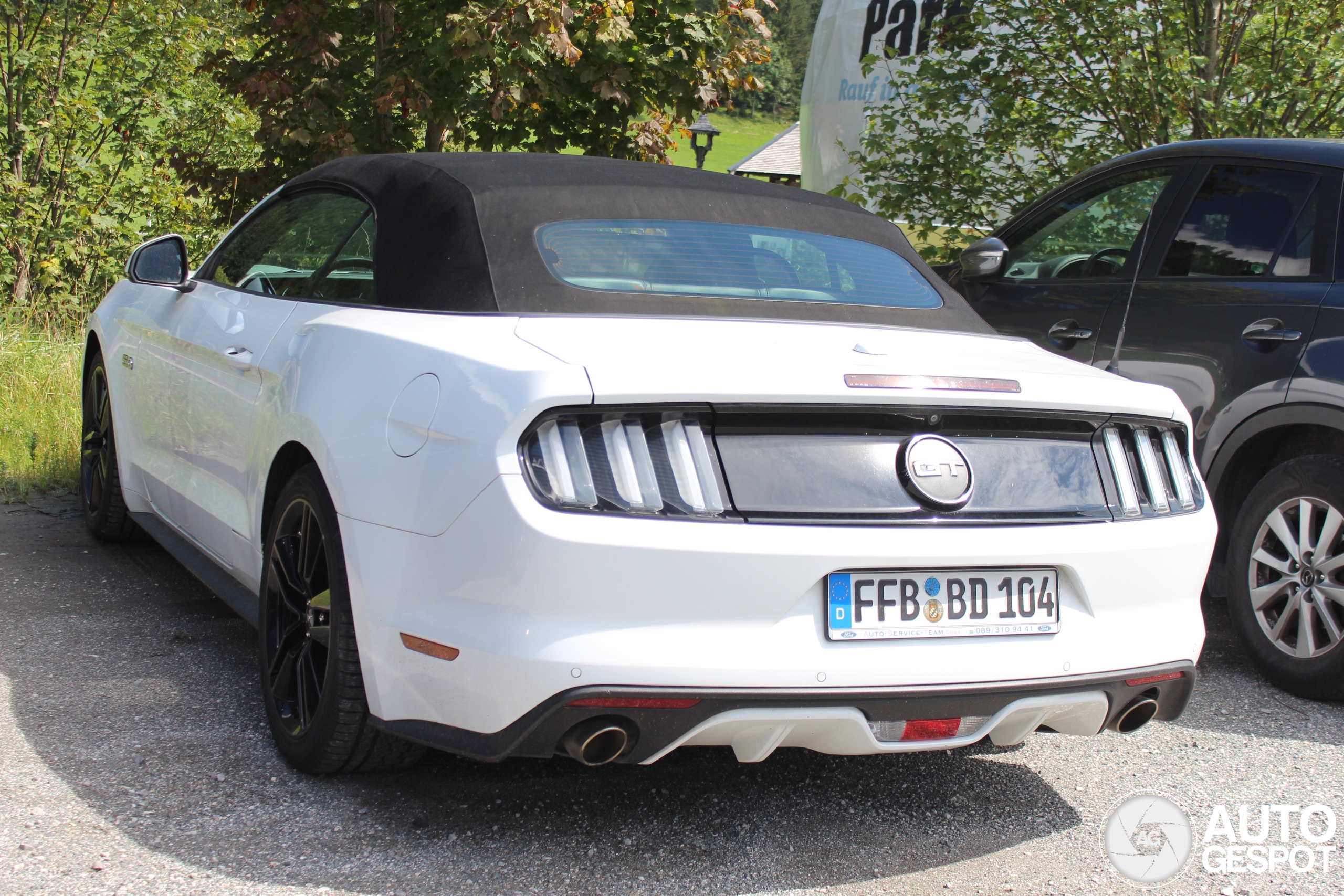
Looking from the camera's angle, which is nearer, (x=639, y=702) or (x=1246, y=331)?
(x=639, y=702)

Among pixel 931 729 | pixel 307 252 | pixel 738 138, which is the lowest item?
pixel 738 138

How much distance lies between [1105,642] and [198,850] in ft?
6.35

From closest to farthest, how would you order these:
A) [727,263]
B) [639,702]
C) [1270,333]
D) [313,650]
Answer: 1. [639,702]
2. [313,650]
3. [727,263]
4. [1270,333]

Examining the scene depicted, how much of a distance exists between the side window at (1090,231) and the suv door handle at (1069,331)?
237 millimetres

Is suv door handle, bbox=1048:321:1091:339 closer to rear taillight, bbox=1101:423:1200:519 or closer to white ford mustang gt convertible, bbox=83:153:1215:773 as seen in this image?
white ford mustang gt convertible, bbox=83:153:1215:773

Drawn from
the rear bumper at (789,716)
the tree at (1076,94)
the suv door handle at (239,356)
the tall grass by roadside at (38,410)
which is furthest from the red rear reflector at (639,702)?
the tree at (1076,94)

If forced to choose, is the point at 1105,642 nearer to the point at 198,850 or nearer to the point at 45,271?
the point at 198,850

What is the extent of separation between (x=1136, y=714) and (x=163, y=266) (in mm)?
3410

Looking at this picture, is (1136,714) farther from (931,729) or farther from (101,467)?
(101,467)

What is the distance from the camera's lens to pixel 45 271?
33.9 ft

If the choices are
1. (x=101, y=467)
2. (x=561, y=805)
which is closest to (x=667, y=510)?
(x=561, y=805)

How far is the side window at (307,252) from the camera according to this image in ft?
11.4

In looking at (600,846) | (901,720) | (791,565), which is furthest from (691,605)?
(600,846)

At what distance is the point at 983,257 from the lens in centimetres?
498
